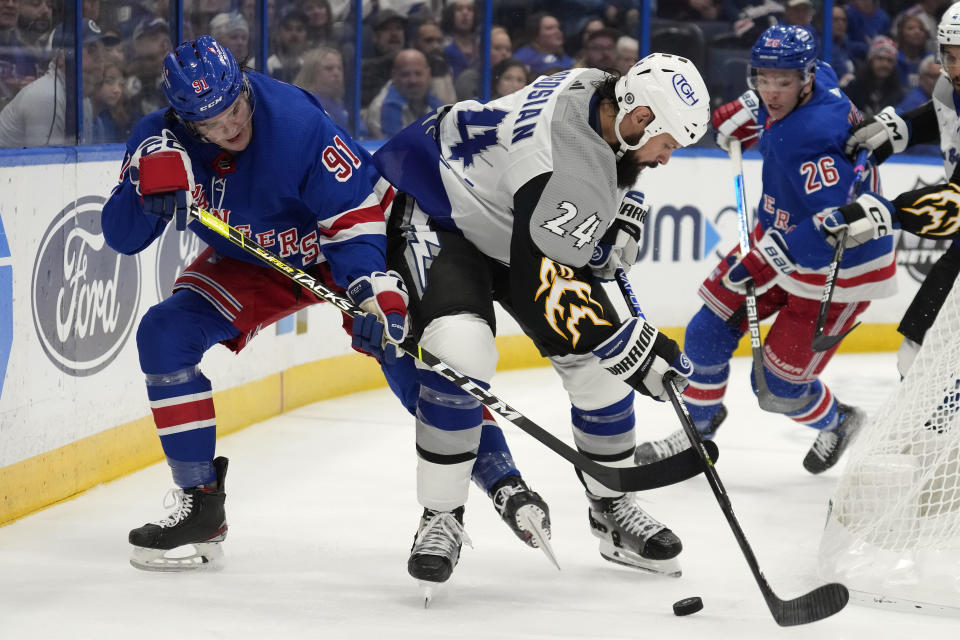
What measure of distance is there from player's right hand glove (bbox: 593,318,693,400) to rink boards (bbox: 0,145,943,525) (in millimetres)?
1483

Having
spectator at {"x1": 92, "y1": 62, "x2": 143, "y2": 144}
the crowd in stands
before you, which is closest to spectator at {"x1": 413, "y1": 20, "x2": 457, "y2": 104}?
the crowd in stands

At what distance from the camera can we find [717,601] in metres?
2.53

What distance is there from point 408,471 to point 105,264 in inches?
40.6

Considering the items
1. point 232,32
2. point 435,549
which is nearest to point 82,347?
point 435,549

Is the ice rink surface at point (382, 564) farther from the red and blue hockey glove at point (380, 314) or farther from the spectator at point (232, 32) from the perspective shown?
the spectator at point (232, 32)

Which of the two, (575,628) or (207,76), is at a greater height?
(207,76)

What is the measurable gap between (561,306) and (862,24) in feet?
→ 13.6

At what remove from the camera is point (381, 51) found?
505 cm

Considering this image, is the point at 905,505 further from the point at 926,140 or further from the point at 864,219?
the point at 926,140

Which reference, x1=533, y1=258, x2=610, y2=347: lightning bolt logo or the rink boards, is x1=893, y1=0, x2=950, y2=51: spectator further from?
x1=533, y1=258, x2=610, y2=347: lightning bolt logo

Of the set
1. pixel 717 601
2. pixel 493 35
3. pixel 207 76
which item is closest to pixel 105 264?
pixel 207 76

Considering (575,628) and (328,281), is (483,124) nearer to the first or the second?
(328,281)

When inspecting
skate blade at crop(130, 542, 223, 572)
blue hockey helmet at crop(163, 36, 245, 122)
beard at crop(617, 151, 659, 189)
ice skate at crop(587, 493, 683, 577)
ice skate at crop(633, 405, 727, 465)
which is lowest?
ice skate at crop(633, 405, 727, 465)

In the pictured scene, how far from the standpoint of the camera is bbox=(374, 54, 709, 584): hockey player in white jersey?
2.32m
